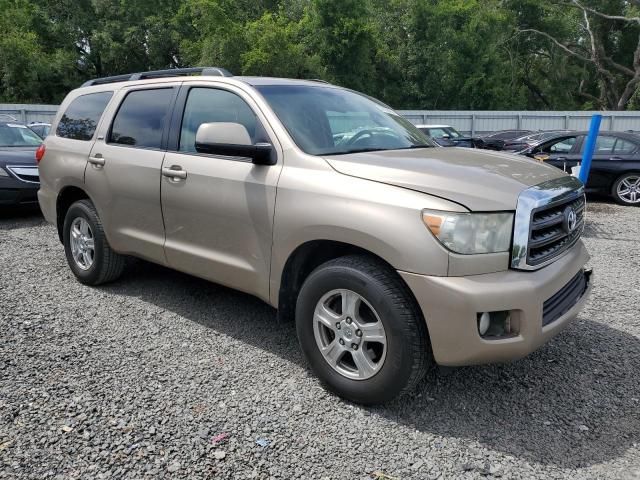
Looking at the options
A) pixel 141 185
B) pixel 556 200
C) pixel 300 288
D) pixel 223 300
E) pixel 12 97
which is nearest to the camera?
pixel 556 200

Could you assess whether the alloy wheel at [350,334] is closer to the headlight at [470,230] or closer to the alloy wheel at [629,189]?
the headlight at [470,230]

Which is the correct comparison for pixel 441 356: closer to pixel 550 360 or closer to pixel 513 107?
pixel 550 360

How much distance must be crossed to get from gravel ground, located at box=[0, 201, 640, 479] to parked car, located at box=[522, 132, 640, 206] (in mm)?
6713

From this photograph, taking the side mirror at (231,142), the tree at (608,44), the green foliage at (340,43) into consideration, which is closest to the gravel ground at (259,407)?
the side mirror at (231,142)

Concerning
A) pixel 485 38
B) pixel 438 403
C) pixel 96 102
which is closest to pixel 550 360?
pixel 438 403

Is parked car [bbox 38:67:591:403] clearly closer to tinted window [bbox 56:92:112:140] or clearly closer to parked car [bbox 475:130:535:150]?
tinted window [bbox 56:92:112:140]

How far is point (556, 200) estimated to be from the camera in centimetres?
302

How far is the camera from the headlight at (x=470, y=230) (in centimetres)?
267

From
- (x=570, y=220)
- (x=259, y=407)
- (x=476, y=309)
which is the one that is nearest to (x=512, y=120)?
(x=570, y=220)

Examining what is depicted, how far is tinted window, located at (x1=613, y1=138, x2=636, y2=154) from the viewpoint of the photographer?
1038 cm

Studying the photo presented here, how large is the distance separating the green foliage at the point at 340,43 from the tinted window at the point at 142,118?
25305 mm

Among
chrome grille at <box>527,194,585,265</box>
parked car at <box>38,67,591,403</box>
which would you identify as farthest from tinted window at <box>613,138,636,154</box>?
Answer: chrome grille at <box>527,194,585,265</box>

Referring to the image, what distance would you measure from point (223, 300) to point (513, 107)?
118 ft

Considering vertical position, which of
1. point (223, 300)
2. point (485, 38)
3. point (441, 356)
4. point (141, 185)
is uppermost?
point (485, 38)
